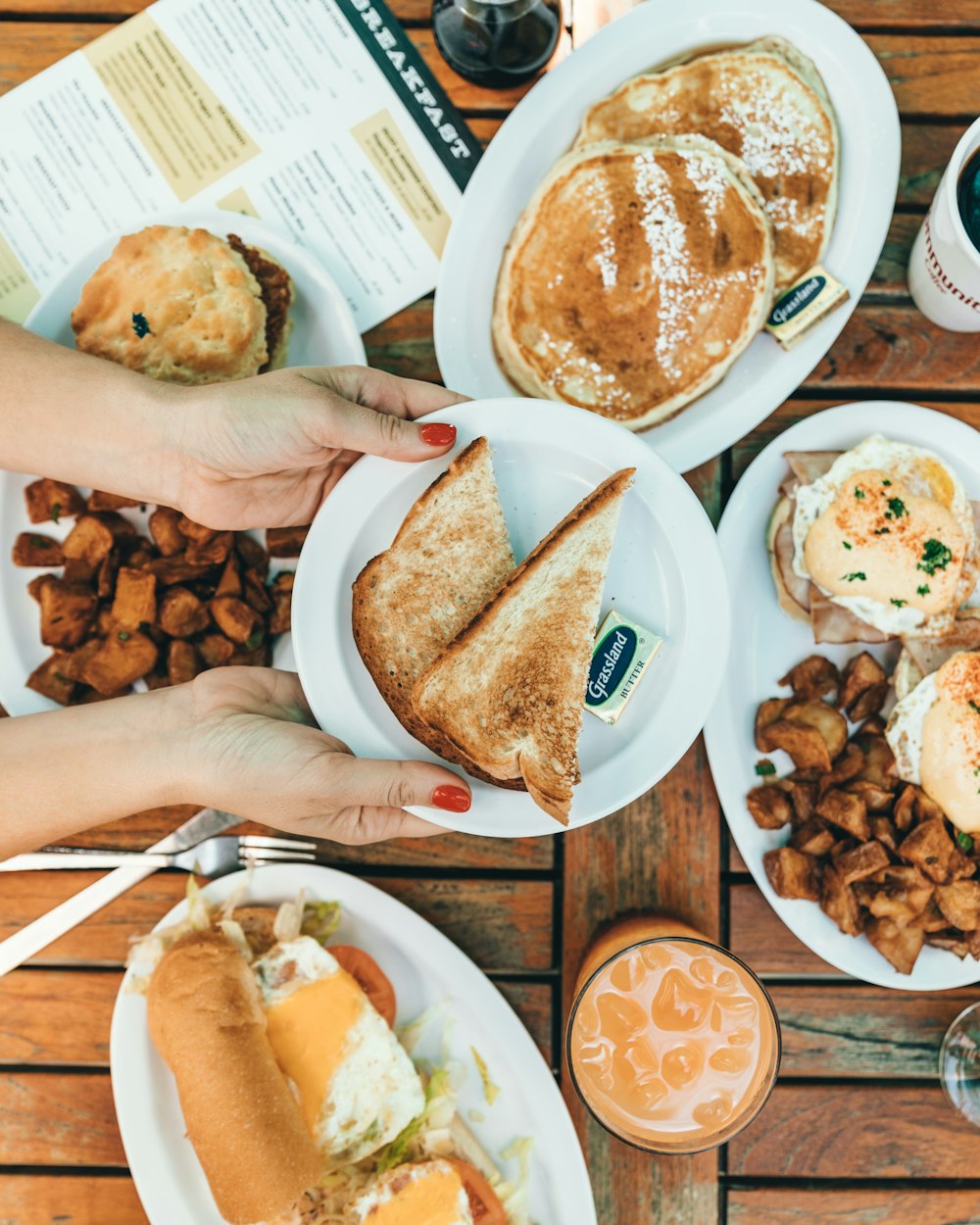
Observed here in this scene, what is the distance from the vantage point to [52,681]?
58.1 inches

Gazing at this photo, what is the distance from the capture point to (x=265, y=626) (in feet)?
4.88

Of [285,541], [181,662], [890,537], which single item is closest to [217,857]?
[181,662]

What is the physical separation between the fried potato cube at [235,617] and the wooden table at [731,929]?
367 millimetres

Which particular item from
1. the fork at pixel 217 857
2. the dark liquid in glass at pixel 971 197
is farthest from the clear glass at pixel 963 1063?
the dark liquid in glass at pixel 971 197

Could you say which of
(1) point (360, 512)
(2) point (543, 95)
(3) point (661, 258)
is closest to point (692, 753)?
(1) point (360, 512)

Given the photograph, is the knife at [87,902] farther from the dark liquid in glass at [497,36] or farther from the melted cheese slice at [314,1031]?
the dark liquid in glass at [497,36]

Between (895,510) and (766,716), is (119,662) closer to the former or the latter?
(766,716)

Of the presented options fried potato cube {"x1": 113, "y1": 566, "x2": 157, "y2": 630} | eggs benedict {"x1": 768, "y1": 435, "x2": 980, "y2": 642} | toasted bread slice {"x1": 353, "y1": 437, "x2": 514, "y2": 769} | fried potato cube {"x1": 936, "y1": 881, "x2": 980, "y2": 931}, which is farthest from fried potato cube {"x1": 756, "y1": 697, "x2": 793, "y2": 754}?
fried potato cube {"x1": 113, "y1": 566, "x2": 157, "y2": 630}

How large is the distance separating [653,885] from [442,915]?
0.38 meters

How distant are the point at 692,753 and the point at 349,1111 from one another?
2.71ft

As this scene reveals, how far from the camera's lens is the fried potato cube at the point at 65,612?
4.76ft

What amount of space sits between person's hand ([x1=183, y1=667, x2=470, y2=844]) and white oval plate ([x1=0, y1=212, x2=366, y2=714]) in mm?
104

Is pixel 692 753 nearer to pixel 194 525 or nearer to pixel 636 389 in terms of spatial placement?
pixel 636 389

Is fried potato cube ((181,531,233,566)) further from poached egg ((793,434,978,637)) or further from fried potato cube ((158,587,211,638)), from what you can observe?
poached egg ((793,434,978,637))
